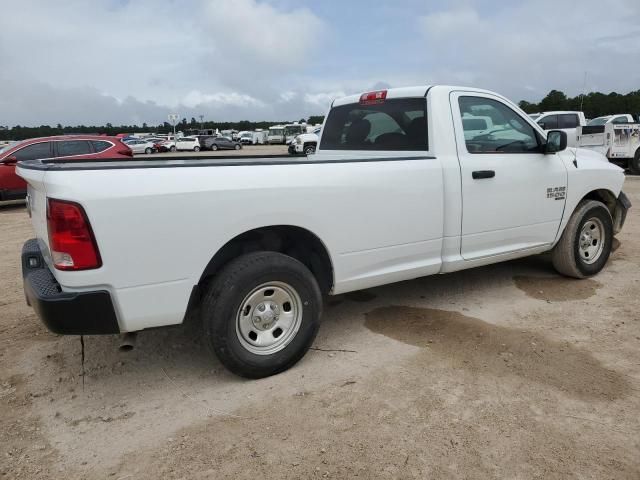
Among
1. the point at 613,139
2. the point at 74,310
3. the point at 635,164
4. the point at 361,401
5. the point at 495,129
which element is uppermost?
the point at 495,129

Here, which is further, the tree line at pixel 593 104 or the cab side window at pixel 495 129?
the tree line at pixel 593 104

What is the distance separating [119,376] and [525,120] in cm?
394

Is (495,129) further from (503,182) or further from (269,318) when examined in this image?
(269,318)

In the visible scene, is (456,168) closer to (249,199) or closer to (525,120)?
(525,120)

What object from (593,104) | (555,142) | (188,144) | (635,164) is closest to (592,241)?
(555,142)

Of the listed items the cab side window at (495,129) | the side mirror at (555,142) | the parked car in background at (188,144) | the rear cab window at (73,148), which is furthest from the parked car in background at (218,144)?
the side mirror at (555,142)

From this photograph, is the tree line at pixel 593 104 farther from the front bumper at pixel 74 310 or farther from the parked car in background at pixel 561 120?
the front bumper at pixel 74 310

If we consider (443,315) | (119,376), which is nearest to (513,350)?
(443,315)

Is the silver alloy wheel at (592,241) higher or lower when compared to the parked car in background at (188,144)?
lower

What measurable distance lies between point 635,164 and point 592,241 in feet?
39.1

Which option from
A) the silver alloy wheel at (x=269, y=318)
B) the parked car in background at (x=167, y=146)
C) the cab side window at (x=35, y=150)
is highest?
the cab side window at (x=35, y=150)

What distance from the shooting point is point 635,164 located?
14.8 m

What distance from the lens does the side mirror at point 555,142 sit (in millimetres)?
4328

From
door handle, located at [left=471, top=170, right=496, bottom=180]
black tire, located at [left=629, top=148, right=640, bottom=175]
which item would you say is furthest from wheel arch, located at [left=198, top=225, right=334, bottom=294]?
black tire, located at [left=629, top=148, right=640, bottom=175]
